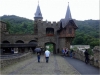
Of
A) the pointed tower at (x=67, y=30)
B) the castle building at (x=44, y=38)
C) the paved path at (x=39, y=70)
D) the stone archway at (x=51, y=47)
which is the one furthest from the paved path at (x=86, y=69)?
the stone archway at (x=51, y=47)

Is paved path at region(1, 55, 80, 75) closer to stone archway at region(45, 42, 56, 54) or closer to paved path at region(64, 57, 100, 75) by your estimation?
paved path at region(64, 57, 100, 75)

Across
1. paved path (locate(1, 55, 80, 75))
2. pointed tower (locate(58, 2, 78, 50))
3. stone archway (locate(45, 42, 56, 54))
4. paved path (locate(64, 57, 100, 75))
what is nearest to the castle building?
pointed tower (locate(58, 2, 78, 50))

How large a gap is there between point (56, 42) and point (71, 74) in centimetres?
4007

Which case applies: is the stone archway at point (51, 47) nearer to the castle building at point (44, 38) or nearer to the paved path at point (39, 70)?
the castle building at point (44, 38)

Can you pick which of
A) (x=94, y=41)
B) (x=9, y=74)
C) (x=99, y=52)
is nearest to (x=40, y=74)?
(x=9, y=74)

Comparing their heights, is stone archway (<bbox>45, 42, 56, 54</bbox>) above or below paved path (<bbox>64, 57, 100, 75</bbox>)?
above

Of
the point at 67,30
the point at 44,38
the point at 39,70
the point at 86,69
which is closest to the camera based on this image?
the point at 39,70

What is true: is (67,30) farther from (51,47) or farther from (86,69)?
(51,47)

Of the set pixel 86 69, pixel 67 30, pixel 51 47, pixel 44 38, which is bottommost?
pixel 86 69

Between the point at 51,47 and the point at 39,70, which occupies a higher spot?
the point at 51,47

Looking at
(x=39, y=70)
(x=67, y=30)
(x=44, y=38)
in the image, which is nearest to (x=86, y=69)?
(x=39, y=70)

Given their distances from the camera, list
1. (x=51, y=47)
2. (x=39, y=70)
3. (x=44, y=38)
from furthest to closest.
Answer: (x=51, y=47) → (x=44, y=38) → (x=39, y=70)

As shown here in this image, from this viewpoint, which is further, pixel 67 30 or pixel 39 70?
pixel 67 30

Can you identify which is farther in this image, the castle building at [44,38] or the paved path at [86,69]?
the castle building at [44,38]
